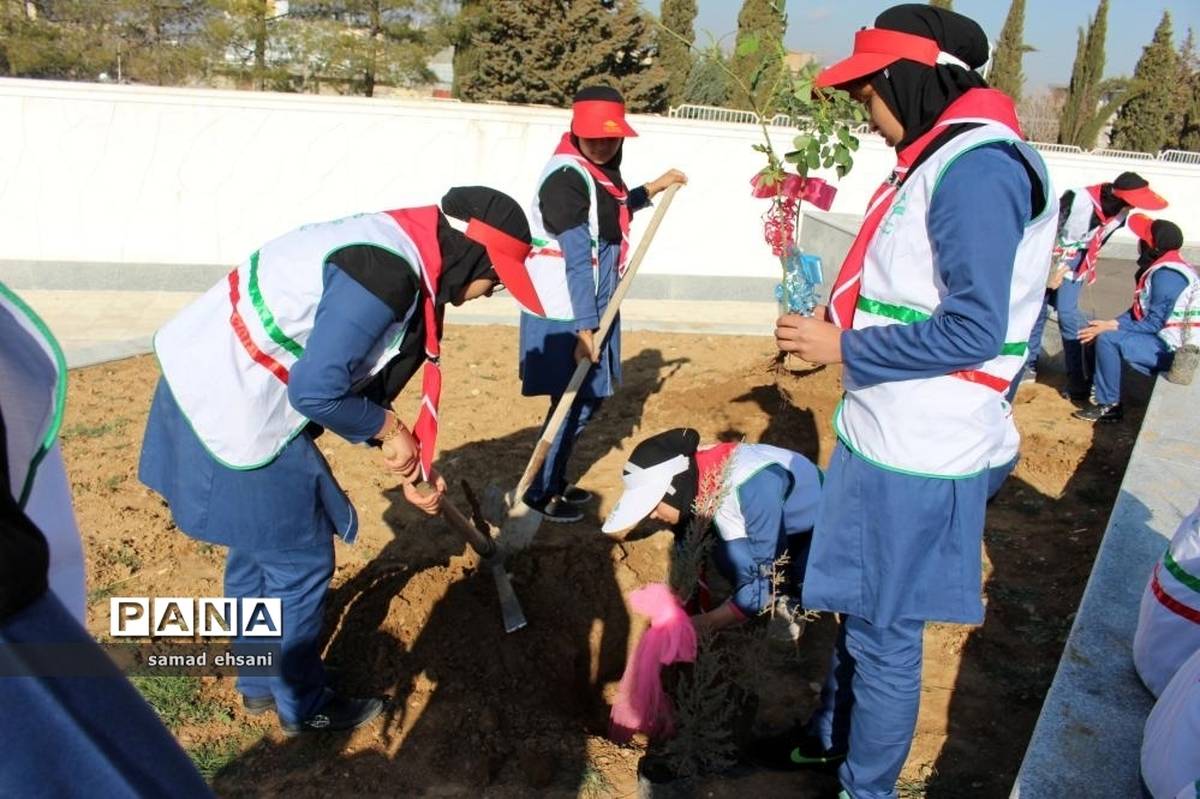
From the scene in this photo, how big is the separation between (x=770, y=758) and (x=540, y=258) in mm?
2391

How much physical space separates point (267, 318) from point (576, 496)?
243 cm

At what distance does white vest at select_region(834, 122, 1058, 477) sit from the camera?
6.51 ft

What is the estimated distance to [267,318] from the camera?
2.38 meters

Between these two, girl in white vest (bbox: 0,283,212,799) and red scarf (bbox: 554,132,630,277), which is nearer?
girl in white vest (bbox: 0,283,212,799)

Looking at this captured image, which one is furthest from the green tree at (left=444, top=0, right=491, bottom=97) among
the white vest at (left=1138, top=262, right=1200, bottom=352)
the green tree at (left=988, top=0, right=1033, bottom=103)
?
the white vest at (left=1138, top=262, right=1200, bottom=352)

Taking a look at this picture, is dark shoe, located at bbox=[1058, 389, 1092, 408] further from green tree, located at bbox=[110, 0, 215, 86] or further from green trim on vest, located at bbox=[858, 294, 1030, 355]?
green tree, located at bbox=[110, 0, 215, 86]

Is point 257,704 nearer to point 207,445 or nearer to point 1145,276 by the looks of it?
point 207,445

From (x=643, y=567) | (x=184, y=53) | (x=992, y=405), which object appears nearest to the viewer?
(x=992, y=405)

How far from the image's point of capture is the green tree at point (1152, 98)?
79.7 ft

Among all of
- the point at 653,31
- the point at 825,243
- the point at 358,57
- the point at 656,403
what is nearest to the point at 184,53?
the point at 358,57

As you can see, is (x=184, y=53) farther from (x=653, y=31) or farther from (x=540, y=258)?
(x=540, y=258)

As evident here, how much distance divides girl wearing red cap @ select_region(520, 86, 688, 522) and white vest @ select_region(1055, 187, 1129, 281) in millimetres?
3525

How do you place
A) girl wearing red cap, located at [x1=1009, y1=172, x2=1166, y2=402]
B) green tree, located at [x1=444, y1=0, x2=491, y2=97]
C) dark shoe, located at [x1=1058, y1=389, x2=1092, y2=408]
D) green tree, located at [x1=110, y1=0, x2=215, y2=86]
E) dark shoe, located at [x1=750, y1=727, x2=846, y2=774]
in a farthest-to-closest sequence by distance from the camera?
1. green tree, located at [x1=444, y1=0, x2=491, y2=97]
2. green tree, located at [x1=110, y1=0, x2=215, y2=86]
3. dark shoe, located at [x1=1058, y1=389, x2=1092, y2=408]
4. girl wearing red cap, located at [x1=1009, y1=172, x2=1166, y2=402]
5. dark shoe, located at [x1=750, y1=727, x2=846, y2=774]

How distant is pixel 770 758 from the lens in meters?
2.82
